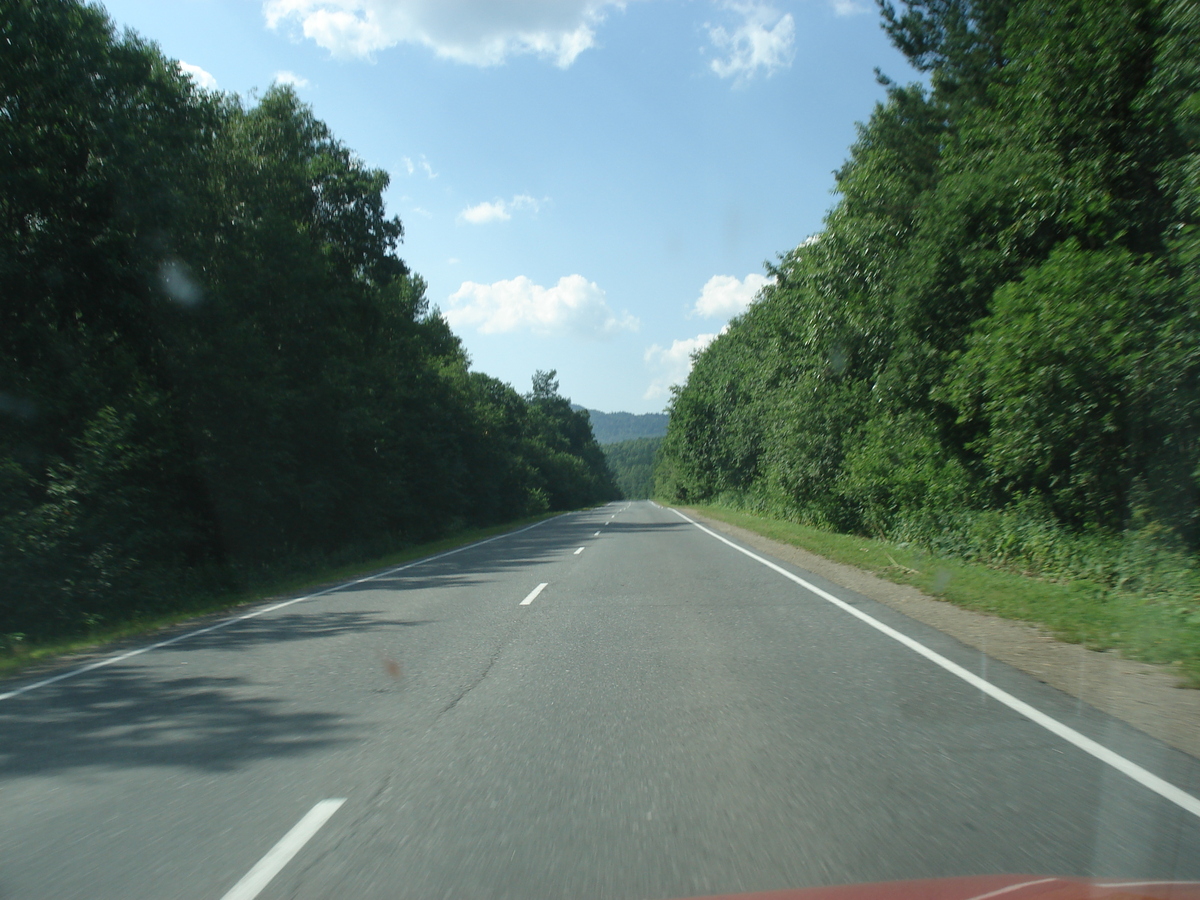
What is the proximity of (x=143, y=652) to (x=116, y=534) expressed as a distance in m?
6.69

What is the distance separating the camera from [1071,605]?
10.3 m

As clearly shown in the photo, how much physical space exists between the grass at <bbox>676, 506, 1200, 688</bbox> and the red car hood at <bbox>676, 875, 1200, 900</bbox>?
15.8 feet

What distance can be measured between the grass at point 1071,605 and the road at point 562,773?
4.88ft

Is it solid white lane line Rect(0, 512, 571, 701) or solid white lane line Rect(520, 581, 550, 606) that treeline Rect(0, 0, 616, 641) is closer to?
solid white lane line Rect(0, 512, 571, 701)

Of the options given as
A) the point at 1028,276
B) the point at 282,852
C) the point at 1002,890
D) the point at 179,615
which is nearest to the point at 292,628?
the point at 179,615

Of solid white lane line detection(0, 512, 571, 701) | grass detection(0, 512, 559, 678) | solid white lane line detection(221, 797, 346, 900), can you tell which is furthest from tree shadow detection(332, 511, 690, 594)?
solid white lane line detection(221, 797, 346, 900)

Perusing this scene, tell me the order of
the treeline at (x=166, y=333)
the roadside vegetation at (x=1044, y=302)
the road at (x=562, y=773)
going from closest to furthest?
the road at (x=562, y=773), the roadside vegetation at (x=1044, y=302), the treeline at (x=166, y=333)

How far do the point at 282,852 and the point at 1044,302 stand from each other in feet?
44.5

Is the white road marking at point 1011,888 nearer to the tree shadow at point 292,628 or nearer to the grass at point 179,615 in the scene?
the tree shadow at point 292,628

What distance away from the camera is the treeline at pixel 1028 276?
1291cm

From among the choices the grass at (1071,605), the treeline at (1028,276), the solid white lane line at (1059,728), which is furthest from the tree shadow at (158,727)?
the treeline at (1028,276)

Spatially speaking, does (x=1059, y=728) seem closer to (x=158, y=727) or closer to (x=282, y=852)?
(x=282, y=852)

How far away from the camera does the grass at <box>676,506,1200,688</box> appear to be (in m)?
7.70

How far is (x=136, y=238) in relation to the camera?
19.2m
